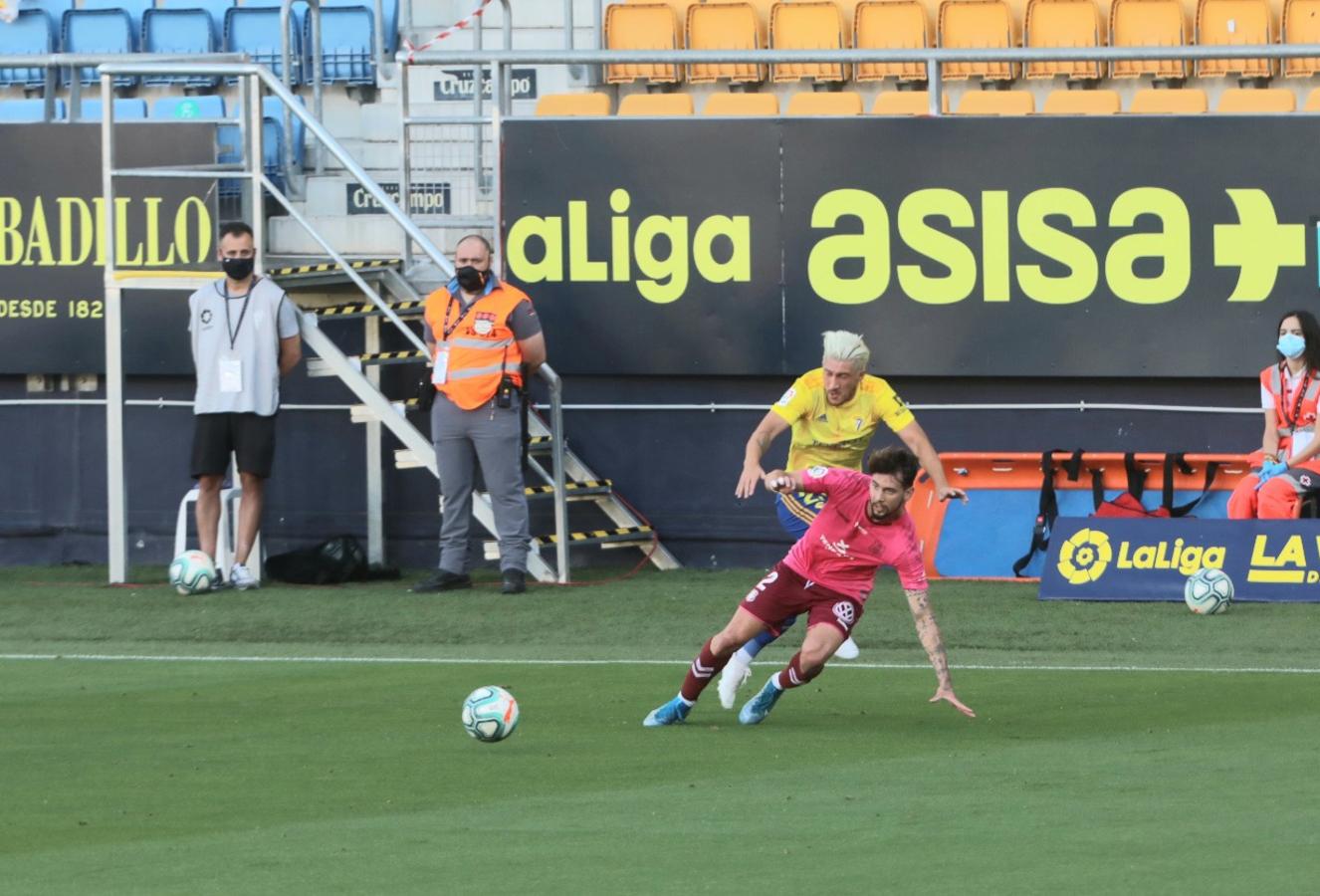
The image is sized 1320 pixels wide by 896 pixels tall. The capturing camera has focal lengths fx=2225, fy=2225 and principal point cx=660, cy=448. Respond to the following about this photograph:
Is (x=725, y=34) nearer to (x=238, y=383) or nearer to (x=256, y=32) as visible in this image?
(x=256, y=32)

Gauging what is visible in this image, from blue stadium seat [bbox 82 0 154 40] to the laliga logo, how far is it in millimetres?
10259

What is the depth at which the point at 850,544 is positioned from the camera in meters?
9.99

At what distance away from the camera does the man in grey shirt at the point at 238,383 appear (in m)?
15.7

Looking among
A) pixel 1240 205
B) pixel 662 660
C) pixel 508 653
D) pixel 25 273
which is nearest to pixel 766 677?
pixel 662 660

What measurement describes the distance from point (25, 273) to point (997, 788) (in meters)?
11.7

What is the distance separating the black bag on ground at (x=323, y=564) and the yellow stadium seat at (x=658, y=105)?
403cm

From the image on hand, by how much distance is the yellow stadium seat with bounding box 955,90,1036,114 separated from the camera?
17172 mm

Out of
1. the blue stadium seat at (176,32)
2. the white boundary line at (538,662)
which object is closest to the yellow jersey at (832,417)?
the white boundary line at (538,662)

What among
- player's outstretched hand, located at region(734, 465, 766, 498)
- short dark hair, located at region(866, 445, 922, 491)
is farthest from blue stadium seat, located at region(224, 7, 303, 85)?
short dark hair, located at region(866, 445, 922, 491)

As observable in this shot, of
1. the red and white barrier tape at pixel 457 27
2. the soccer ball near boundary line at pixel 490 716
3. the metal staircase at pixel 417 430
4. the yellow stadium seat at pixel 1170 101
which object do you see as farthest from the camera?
the red and white barrier tape at pixel 457 27

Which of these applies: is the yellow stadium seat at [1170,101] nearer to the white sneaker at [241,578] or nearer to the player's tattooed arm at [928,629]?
the white sneaker at [241,578]

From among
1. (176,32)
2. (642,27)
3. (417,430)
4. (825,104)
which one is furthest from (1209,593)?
(176,32)

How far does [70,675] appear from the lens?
1194 centimetres

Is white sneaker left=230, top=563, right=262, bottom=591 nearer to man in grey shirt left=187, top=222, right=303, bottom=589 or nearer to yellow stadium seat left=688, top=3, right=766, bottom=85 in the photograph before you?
man in grey shirt left=187, top=222, right=303, bottom=589
